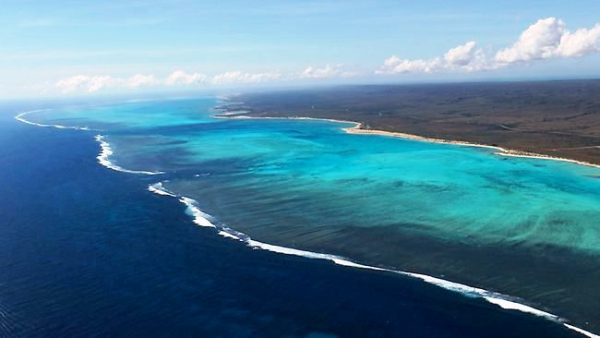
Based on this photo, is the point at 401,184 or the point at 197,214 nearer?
the point at 197,214

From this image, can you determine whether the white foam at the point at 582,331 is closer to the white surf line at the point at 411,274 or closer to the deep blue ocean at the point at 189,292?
the white surf line at the point at 411,274

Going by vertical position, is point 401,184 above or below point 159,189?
below

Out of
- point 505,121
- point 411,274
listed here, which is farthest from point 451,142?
point 411,274

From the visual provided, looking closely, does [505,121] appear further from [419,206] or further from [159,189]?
[159,189]

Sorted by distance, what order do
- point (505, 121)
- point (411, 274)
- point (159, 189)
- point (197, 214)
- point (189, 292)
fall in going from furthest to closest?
point (505, 121) < point (159, 189) < point (197, 214) < point (411, 274) < point (189, 292)

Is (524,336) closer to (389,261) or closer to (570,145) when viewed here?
(389,261)

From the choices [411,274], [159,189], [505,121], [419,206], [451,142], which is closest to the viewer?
[411,274]

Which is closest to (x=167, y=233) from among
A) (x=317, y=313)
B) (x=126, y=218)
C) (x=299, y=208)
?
(x=126, y=218)

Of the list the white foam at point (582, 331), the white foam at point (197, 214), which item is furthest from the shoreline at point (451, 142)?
the white foam at point (197, 214)
